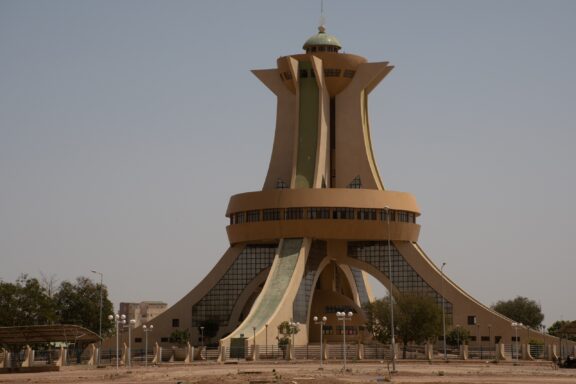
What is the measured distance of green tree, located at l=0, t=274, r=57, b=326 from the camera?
94312mm

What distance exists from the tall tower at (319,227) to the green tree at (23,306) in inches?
367

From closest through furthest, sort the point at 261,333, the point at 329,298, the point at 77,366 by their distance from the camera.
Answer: the point at 77,366 < the point at 261,333 < the point at 329,298

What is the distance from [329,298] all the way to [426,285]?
31.1 ft

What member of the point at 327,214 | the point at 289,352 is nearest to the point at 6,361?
the point at 289,352

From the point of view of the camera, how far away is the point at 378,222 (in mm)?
94375

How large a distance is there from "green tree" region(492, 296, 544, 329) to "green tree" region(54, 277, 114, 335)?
5768 centimetres

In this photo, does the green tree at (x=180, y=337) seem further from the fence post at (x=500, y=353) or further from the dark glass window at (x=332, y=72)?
the fence post at (x=500, y=353)

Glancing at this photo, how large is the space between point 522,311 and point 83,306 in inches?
2430

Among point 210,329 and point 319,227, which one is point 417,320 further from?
point 210,329

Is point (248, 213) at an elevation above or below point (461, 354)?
above

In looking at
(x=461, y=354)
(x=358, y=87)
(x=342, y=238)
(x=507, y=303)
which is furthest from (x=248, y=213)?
(x=507, y=303)

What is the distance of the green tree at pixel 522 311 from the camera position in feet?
466

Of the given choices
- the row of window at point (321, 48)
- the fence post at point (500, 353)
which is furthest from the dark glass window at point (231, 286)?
the fence post at point (500, 353)

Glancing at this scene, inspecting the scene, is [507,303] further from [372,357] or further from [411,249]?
[372,357]
